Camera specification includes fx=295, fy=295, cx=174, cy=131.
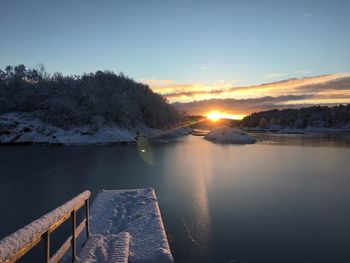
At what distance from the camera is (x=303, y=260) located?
743cm

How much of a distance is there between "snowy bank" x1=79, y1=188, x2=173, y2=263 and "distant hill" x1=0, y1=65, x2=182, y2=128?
49.1 m

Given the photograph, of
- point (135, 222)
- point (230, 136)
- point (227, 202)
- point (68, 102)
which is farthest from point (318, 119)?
point (135, 222)

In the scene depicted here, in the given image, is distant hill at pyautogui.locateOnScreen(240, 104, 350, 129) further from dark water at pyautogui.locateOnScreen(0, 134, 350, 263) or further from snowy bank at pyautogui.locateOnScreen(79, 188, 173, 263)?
snowy bank at pyautogui.locateOnScreen(79, 188, 173, 263)

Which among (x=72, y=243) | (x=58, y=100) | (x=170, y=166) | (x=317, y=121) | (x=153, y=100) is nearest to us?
(x=72, y=243)

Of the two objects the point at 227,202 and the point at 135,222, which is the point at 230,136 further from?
the point at 135,222

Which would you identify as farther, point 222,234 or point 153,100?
point 153,100

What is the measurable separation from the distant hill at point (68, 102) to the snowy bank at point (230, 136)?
22872 millimetres

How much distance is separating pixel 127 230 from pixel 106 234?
0.57 m

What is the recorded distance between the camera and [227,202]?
13.0m

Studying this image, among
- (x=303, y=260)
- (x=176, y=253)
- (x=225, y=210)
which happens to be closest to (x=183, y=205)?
(x=225, y=210)

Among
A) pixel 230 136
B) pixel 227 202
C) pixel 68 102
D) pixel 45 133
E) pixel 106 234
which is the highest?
pixel 68 102

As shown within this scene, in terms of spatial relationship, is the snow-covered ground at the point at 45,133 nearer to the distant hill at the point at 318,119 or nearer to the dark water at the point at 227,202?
the dark water at the point at 227,202

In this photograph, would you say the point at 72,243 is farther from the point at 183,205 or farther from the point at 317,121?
the point at 317,121

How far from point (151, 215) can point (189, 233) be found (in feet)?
4.39
